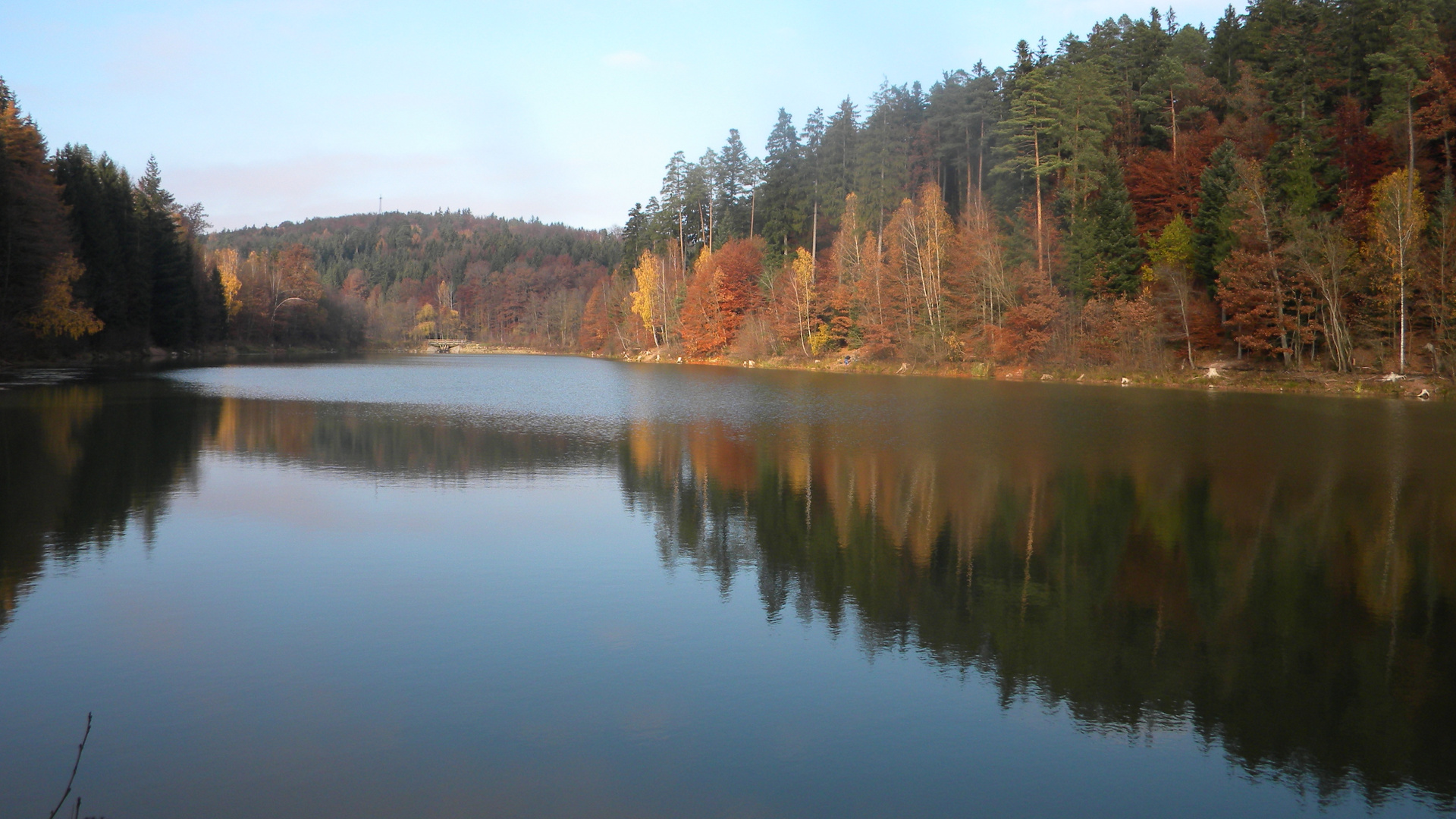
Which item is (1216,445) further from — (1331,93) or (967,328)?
(1331,93)

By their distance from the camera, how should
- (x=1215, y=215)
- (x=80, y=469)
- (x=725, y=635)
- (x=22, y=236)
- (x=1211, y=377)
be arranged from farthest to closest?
(x=22, y=236)
(x=1215, y=215)
(x=1211, y=377)
(x=80, y=469)
(x=725, y=635)

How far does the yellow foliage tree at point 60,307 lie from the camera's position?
44.3 m

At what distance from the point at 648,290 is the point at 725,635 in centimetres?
7788

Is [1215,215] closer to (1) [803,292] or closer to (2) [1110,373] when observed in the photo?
(2) [1110,373]

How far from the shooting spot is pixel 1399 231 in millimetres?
32938

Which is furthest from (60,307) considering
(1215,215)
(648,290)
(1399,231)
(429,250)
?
(429,250)

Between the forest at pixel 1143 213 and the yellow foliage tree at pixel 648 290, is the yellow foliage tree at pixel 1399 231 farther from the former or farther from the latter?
the yellow foliage tree at pixel 648 290

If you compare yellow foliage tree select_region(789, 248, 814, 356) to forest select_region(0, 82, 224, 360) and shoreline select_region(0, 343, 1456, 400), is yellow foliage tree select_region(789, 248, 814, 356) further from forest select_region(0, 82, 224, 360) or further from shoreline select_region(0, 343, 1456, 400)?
forest select_region(0, 82, 224, 360)

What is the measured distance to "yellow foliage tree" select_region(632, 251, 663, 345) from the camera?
8306 centimetres

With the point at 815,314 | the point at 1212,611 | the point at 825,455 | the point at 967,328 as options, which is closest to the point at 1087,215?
the point at 967,328

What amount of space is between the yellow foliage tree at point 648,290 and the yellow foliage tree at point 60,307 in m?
44.8

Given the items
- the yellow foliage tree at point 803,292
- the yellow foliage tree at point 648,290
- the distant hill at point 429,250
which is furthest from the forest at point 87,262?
the distant hill at point 429,250

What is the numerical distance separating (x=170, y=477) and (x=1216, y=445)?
67.1ft

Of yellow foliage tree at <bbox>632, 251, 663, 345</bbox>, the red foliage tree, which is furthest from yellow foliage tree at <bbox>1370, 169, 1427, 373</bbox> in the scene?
yellow foliage tree at <bbox>632, 251, 663, 345</bbox>
